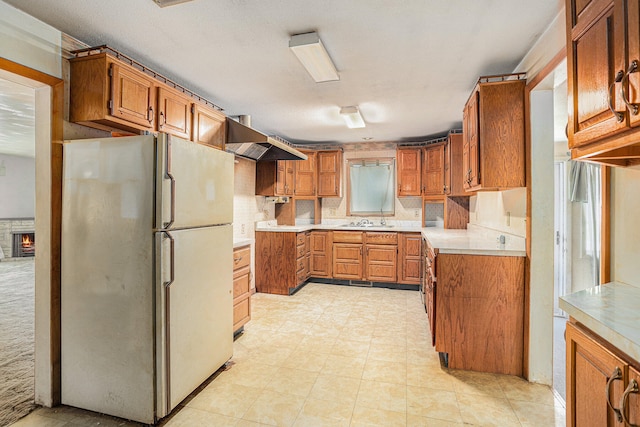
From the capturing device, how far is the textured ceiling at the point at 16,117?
125 inches

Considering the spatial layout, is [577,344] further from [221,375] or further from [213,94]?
Result: [213,94]

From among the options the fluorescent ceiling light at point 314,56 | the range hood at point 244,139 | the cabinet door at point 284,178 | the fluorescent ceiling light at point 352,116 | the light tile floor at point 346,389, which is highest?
the fluorescent ceiling light at point 352,116

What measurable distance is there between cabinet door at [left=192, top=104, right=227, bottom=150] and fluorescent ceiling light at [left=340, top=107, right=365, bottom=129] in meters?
1.32

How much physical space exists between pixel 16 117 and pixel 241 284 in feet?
12.9

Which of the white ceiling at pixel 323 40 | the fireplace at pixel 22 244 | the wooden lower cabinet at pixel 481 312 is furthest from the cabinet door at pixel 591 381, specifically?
the fireplace at pixel 22 244

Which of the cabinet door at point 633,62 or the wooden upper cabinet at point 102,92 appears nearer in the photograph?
the cabinet door at point 633,62

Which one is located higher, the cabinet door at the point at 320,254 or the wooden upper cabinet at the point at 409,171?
the wooden upper cabinet at the point at 409,171

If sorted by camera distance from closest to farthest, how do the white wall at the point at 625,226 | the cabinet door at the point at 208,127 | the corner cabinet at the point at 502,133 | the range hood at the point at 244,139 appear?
1. the white wall at the point at 625,226
2. the corner cabinet at the point at 502,133
3. the cabinet door at the point at 208,127
4. the range hood at the point at 244,139

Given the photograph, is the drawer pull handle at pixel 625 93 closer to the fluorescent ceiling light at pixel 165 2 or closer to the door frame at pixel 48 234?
the fluorescent ceiling light at pixel 165 2

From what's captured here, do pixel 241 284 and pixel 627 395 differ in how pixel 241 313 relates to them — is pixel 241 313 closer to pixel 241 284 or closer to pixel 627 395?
pixel 241 284

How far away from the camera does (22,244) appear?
293 inches

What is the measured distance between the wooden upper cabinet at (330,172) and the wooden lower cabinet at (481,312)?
3126 mm

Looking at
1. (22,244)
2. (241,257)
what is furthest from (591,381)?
(22,244)

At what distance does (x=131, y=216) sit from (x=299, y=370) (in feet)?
5.43
